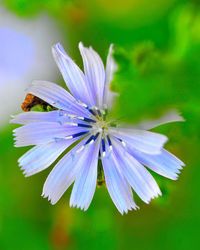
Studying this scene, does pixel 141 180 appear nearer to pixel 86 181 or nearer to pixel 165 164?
pixel 165 164

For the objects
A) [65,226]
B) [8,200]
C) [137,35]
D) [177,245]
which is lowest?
[177,245]

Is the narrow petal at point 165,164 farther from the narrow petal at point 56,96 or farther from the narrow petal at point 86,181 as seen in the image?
the narrow petal at point 56,96

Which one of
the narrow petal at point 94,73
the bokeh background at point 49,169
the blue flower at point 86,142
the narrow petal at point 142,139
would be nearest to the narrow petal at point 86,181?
the blue flower at point 86,142

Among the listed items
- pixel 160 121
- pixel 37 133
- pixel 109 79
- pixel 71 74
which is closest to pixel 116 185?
pixel 160 121

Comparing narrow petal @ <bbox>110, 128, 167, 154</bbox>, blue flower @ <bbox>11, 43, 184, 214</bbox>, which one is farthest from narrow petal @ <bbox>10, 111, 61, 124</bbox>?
narrow petal @ <bbox>110, 128, 167, 154</bbox>

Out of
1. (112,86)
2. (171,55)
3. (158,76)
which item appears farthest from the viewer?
(112,86)

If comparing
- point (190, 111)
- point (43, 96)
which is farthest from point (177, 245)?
point (43, 96)

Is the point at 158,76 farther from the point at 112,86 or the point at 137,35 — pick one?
the point at 137,35
